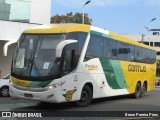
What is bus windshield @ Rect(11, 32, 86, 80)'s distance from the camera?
50.6 ft

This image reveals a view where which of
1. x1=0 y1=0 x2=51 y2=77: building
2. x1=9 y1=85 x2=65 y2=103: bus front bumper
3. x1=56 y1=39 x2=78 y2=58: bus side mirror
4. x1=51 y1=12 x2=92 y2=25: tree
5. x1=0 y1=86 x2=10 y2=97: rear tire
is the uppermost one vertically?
x1=51 y1=12 x2=92 y2=25: tree

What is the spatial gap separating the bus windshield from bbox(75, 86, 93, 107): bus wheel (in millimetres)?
2135

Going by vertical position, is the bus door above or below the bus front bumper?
above

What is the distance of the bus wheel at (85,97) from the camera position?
1713 cm

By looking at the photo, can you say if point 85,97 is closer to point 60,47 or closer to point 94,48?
point 94,48

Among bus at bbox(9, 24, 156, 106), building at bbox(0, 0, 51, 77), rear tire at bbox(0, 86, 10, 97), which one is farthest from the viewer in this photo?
building at bbox(0, 0, 51, 77)

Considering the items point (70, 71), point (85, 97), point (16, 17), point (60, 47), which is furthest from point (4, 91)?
point (16, 17)

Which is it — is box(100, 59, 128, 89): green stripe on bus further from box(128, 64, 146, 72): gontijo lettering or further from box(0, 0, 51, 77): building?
box(0, 0, 51, 77): building

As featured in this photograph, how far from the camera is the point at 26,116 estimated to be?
13453mm

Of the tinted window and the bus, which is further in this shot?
the tinted window

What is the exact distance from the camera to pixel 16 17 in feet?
107

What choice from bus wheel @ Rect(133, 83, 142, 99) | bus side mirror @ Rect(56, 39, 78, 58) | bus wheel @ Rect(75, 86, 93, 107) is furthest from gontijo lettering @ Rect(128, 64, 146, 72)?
bus side mirror @ Rect(56, 39, 78, 58)

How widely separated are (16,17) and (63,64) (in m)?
18.0

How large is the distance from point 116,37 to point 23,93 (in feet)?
22.3
